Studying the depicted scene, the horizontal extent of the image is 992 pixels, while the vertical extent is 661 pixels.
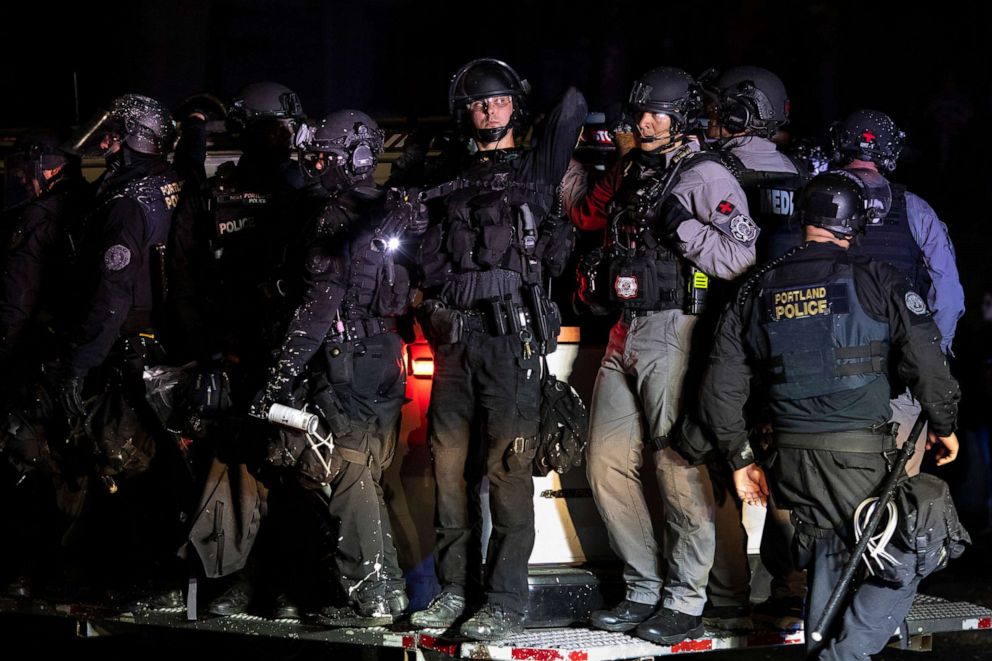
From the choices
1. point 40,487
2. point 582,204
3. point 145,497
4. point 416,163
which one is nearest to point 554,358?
point 582,204

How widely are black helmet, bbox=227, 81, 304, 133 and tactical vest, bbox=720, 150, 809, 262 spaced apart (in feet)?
8.10

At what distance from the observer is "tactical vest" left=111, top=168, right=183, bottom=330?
6750mm

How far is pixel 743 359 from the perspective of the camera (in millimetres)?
5602

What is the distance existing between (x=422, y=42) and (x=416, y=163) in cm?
683

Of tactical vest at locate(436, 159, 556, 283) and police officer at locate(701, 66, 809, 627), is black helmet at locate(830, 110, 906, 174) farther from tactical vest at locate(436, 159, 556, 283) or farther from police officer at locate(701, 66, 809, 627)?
tactical vest at locate(436, 159, 556, 283)

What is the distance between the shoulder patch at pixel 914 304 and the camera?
5305 mm

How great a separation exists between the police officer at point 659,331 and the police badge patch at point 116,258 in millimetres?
2425

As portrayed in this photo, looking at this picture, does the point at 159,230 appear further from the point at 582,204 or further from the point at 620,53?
the point at 620,53

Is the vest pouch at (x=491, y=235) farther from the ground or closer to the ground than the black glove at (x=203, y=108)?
closer to the ground

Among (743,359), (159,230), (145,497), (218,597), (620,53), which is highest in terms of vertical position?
(620,53)

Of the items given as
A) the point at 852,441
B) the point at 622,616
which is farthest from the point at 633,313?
the point at 622,616

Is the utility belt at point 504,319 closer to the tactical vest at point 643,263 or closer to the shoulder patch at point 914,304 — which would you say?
the tactical vest at point 643,263

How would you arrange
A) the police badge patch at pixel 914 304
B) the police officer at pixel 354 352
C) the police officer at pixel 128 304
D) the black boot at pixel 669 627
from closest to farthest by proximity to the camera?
the police badge patch at pixel 914 304
the black boot at pixel 669 627
the police officer at pixel 354 352
the police officer at pixel 128 304

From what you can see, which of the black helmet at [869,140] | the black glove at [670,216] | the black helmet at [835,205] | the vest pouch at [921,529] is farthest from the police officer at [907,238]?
the vest pouch at [921,529]
